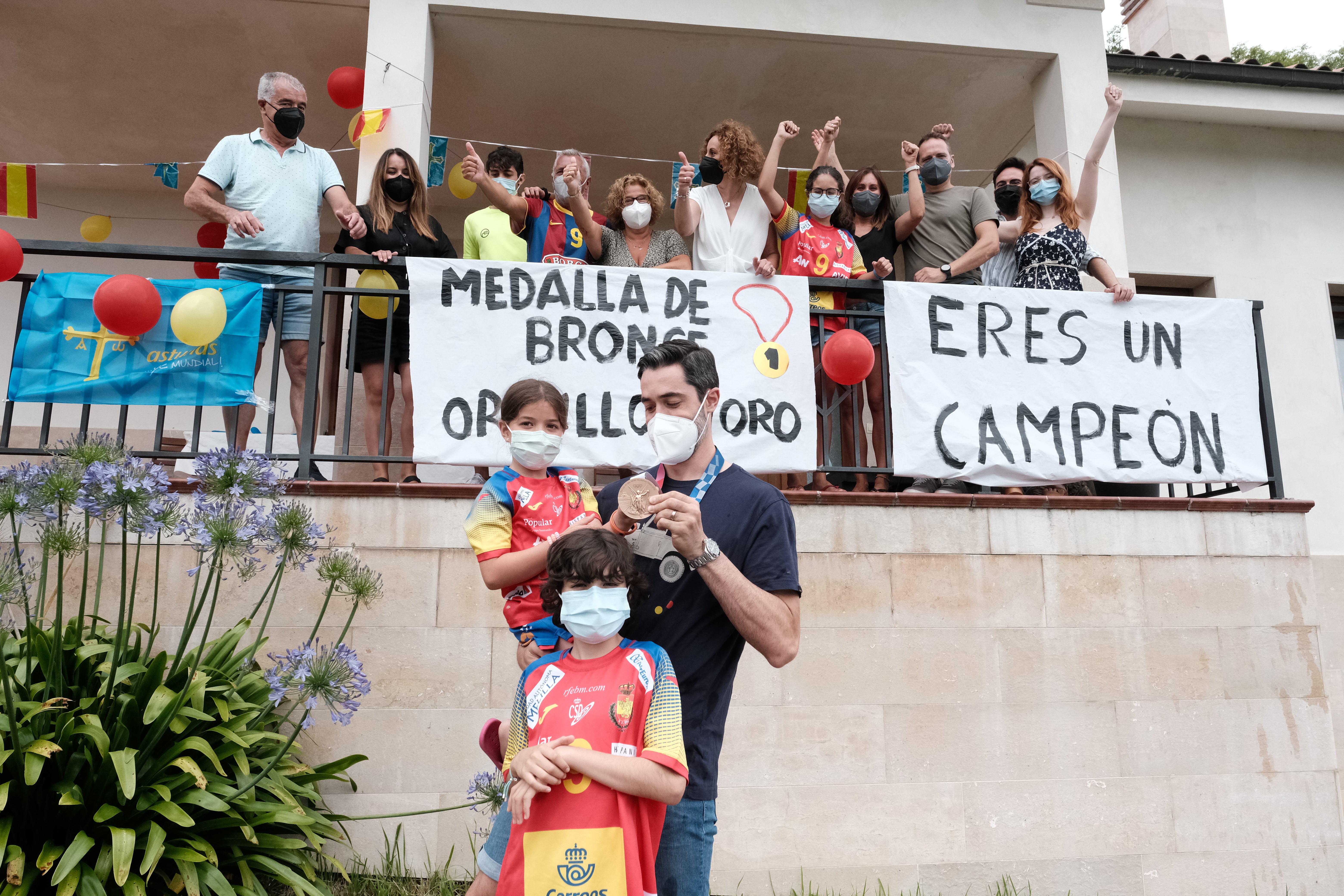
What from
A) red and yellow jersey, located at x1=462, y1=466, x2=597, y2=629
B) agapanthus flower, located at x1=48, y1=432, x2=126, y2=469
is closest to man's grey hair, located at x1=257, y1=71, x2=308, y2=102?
agapanthus flower, located at x1=48, y1=432, x2=126, y2=469

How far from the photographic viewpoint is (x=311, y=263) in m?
5.41

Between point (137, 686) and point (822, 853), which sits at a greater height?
point (137, 686)

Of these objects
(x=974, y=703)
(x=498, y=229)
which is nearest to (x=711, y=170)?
(x=498, y=229)

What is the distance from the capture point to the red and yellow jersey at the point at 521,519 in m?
2.92

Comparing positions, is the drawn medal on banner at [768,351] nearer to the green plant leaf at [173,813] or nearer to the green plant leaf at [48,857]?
the green plant leaf at [173,813]

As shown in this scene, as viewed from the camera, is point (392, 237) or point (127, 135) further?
point (127, 135)

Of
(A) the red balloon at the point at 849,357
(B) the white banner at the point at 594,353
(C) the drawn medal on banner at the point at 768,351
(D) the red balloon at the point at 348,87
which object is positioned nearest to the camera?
(B) the white banner at the point at 594,353

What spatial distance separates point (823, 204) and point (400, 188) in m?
2.60

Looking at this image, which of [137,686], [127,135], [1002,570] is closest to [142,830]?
[137,686]

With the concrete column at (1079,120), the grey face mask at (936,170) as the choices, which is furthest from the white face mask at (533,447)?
the concrete column at (1079,120)

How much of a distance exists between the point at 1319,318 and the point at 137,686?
368 inches

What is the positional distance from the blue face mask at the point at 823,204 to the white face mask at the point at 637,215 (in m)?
1.00

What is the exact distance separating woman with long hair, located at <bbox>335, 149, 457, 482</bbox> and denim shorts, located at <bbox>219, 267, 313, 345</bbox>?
294 mm

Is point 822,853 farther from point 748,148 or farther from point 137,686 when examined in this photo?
point 748,148
